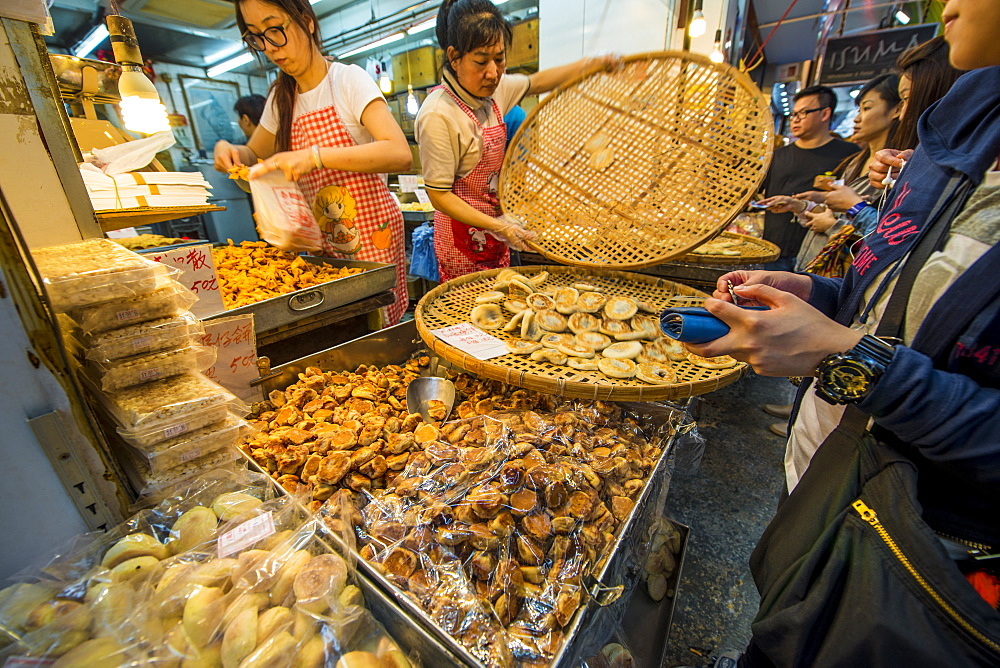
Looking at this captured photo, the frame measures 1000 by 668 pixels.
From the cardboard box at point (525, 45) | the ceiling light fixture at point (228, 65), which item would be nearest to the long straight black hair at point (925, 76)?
the cardboard box at point (525, 45)

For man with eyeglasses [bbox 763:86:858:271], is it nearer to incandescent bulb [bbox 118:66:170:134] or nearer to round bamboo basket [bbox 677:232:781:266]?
round bamboo basket [bbox 677:232:781:266]

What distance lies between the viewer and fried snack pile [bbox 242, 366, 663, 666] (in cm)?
89

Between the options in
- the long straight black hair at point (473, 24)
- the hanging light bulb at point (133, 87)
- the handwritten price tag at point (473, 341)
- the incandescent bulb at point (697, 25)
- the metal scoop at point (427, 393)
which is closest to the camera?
the handwritten price tag at point (473, 341)

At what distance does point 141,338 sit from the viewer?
3.51 feet

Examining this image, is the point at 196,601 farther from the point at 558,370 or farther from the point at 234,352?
the point at 558,370

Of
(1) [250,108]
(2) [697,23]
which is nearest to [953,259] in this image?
(1) [250,108]

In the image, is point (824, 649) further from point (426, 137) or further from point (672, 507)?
point (426, 137)

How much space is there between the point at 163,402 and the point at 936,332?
1690 millimetres

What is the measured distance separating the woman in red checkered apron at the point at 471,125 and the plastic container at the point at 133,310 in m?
1.41

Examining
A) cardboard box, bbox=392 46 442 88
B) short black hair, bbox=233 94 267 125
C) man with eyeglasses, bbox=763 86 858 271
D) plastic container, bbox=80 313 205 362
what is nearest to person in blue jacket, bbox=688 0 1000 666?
plastic container, bbox=80 313 205 362

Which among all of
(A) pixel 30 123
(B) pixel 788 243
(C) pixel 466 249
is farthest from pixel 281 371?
(B) pixel 788 243

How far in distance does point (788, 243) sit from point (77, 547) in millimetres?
5103

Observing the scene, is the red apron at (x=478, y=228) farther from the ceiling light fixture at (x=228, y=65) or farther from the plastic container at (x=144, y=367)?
the ceiling light fixture at (x=228, y=65)

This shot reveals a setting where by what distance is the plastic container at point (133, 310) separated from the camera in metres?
1.02
